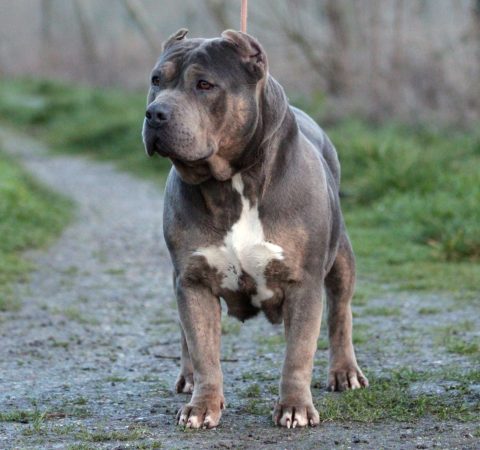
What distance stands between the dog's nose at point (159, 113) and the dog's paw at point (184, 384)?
1442 mm

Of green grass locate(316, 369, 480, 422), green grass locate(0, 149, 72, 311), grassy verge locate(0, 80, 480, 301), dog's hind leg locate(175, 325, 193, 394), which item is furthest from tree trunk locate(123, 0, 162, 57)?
green grass locate(316, 369, 480, 422)

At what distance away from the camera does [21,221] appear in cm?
1002

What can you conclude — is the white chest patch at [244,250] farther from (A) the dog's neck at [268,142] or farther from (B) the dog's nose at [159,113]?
(B) the dog's nose at [159,113]

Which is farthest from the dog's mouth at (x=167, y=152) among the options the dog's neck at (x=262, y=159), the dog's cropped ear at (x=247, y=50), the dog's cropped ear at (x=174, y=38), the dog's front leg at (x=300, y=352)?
the dog's front leg at (x=300, y=352)

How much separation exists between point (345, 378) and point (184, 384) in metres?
0.74

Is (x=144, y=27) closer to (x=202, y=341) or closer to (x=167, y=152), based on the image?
(x=202, y=341)

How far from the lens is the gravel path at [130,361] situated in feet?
13.4

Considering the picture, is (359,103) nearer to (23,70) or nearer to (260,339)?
(260,339)

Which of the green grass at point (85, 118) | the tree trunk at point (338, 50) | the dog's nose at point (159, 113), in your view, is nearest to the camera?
the dog's nose at point (159, 113)

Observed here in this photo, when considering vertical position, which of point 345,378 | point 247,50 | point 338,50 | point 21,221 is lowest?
point 345,378

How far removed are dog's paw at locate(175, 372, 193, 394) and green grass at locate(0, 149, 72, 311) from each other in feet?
7.64

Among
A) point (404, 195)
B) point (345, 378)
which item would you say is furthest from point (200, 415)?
point (404, 195)

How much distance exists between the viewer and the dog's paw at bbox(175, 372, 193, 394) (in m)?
4.94

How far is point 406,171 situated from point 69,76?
1539cm
